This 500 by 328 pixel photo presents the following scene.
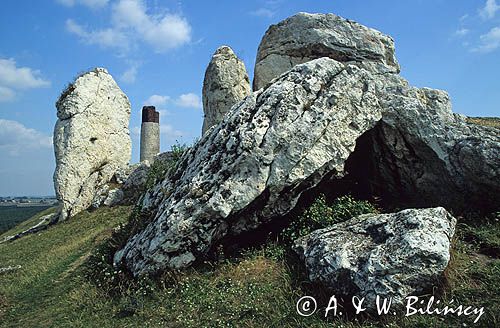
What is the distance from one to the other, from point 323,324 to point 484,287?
9.48 ft

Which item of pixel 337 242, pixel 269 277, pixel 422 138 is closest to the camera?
pixel 337 242

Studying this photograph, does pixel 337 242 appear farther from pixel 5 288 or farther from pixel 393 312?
pixel 5 288

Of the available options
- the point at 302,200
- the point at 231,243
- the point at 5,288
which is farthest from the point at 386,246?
the point at 5,288

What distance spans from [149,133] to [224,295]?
24.6 metres

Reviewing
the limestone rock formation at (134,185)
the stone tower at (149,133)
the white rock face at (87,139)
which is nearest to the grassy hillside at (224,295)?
the limestone rock formation at (134,185)

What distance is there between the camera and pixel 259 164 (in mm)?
9211

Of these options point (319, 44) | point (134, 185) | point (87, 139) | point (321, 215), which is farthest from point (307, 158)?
point (87, 139)

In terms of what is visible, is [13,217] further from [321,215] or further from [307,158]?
[307,158]

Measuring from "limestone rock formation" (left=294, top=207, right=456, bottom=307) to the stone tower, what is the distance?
957 inches

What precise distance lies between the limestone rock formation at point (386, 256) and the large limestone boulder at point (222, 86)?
1403cm

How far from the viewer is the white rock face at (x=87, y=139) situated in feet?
73.8

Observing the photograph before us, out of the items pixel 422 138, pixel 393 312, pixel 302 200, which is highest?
pixel 422 138

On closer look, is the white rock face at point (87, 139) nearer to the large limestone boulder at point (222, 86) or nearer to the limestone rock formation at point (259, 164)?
the large limestone boulder at point (222, 86)

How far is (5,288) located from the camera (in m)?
12.1
